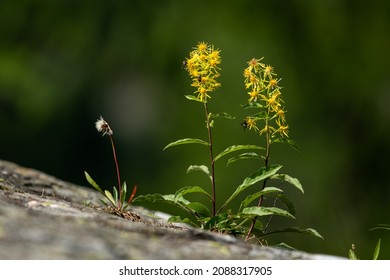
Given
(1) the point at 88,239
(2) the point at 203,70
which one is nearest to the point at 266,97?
(2) the point at 203,70

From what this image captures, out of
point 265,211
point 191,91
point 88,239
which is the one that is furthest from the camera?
point 191,91

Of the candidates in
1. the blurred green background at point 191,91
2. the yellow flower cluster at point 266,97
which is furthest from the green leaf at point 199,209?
the blurred green background at point 191,91

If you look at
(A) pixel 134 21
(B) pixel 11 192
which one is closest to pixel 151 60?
(A) pixel 134 21

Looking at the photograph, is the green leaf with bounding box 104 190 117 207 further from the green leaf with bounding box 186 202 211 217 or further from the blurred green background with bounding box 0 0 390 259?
the blurred green background with bounding box 0 0 390 259

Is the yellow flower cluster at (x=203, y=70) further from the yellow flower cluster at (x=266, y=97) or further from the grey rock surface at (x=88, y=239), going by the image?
the grey rock surface at (x=88, y=239)

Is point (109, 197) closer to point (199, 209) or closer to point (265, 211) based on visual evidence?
point (199, 209)

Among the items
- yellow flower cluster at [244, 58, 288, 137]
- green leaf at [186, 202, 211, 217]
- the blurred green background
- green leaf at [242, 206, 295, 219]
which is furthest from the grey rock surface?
the blurred green background

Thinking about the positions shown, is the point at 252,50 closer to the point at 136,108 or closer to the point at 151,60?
the point at 151,60
